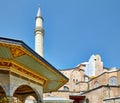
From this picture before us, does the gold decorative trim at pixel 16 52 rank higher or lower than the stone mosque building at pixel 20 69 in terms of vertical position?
higher

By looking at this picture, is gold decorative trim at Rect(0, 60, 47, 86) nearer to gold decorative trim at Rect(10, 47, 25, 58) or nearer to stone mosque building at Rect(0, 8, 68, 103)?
stone mosque building at Rect(0, 8, 68, 103)

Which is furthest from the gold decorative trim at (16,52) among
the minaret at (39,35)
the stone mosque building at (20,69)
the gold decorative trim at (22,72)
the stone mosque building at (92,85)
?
the minaret at (39,35)

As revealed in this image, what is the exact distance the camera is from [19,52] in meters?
7.84

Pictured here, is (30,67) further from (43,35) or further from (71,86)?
(71,86)

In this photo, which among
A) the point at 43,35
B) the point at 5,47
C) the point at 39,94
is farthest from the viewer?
the point at 43,35

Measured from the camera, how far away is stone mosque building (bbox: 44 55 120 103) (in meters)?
32.8

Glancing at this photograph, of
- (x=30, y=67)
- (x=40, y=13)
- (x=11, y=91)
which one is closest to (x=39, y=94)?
(x=30, y=67)

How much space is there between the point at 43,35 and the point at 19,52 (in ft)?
89.7

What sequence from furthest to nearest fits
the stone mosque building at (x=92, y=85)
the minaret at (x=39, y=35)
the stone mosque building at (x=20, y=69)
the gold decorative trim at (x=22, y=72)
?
the minaret at (x=39, y=35) < the stone mosque building at (x=92, y=85) < the gold decorative trim at (x=22, y=72) < the stone mosque building at (x=20, y=69)

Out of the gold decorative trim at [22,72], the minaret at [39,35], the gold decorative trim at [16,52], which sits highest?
the minaret at [39,35]

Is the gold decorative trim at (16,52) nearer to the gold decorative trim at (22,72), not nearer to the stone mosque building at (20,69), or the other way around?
the stone mosque building at (20,69)

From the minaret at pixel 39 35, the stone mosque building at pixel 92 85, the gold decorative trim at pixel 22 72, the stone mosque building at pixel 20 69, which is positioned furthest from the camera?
the minaret at pixel 39 35

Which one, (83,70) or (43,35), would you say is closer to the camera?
(43,35)

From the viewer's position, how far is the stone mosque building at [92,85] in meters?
32.8
